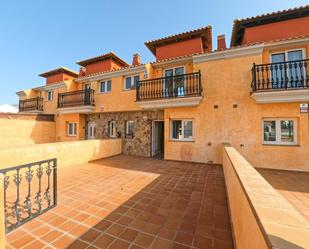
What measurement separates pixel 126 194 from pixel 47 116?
13722 millimetres

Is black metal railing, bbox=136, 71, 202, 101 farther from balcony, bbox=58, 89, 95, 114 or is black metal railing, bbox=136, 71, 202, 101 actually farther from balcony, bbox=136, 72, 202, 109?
balcony, bbox=58, 89, 95, 114

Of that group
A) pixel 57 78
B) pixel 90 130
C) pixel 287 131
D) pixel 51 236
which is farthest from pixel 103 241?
pixel 57 78

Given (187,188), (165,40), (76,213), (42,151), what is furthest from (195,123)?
(42,151)

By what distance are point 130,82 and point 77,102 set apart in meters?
5.08

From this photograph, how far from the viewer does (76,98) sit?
504 inches

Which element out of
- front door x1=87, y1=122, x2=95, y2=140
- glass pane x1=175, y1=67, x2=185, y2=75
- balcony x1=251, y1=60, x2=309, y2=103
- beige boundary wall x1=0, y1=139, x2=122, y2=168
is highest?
glass pane x1=175, y1=67, x2=185, y2=75

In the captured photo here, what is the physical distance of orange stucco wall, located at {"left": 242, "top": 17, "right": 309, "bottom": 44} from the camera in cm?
752

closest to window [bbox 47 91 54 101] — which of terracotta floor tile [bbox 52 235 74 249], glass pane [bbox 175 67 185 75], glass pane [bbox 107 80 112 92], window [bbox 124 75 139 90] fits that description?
glass pane [bbox 107 80 112 92]

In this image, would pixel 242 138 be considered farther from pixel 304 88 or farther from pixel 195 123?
pixel 304 88

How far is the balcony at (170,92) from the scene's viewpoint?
8.27 meters

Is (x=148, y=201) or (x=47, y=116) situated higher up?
(x=47, y=116)

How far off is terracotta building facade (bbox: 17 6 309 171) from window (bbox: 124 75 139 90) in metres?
0.07

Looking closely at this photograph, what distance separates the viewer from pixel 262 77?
7.15 meters

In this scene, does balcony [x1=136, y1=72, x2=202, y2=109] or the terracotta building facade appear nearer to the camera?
the terracotta building facade
